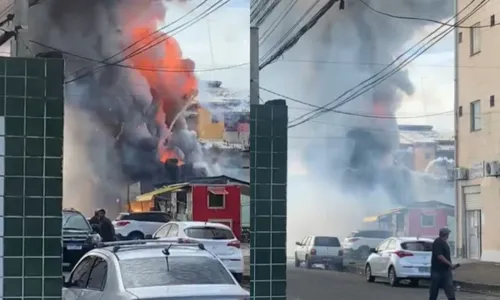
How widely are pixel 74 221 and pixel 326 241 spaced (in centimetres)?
352

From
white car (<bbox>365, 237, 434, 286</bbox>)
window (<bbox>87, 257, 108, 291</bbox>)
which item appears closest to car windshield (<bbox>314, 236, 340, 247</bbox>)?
white car (<bbox>365, 237, 434, 286</bbox>)

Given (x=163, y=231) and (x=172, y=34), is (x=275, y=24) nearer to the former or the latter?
(x=172, y=34)

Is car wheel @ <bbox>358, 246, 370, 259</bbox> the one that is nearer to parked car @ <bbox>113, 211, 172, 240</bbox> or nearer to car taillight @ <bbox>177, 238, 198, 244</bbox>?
car taillight @ <bbox>177, 238, 198, 244</bbox>

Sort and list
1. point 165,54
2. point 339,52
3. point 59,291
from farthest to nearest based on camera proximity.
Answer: point 339,52
point 165,54
point 59,291

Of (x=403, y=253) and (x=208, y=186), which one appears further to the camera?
(x=403, y=253)

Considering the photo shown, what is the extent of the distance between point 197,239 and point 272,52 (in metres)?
Result: 2.48

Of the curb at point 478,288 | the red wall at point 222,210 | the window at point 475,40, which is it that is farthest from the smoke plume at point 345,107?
the curb at point 478,288

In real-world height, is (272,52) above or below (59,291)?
above

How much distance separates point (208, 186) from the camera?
8.73 m

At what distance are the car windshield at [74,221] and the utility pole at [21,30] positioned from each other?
63.0 inches

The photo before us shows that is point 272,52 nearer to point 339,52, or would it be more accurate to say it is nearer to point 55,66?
point 339,52

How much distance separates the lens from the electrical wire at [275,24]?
9.69 meters

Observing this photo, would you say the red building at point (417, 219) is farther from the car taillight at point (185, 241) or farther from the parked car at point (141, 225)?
the parked car at point (141, 225)

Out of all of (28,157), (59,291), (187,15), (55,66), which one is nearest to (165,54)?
(187,15)
